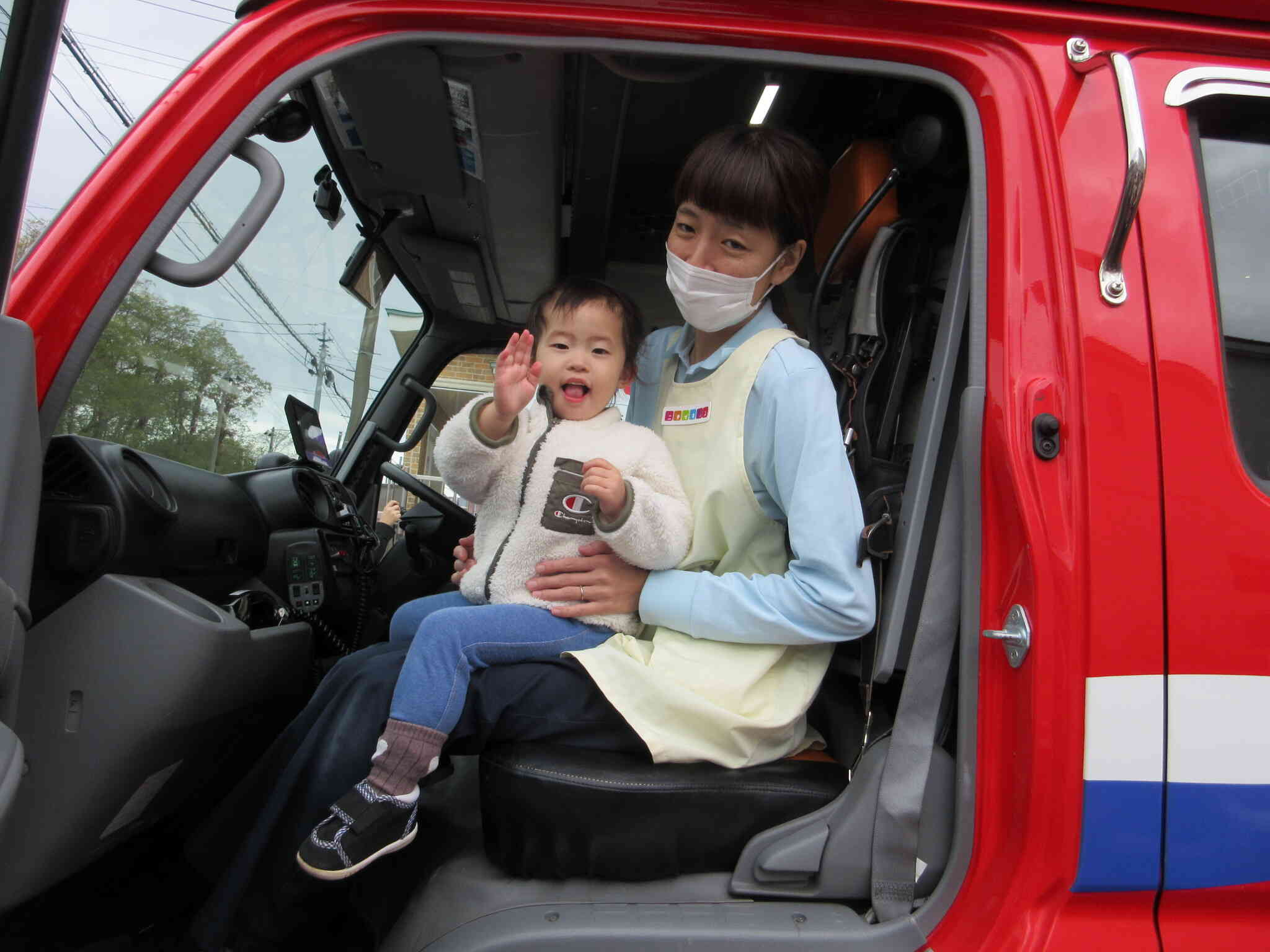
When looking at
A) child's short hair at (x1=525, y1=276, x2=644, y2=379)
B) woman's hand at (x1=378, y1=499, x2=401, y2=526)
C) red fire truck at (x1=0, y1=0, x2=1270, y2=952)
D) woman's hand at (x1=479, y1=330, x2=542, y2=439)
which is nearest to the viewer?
red fire truck at (x1=0, y1=0, x2=1270, y2=952)

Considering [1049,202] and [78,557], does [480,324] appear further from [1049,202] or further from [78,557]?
[1049,202]

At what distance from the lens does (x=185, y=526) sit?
152 cm

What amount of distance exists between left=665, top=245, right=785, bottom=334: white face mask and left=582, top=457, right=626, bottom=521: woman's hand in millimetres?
394

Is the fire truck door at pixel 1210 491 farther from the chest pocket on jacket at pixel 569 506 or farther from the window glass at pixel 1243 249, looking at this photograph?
the chest pocket on jacket at pixel 569 506

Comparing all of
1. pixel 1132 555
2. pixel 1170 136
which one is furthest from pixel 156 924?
pixel 1170 136

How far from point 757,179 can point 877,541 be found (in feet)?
2.31

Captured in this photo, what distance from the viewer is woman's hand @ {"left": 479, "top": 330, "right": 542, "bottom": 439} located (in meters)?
1.38

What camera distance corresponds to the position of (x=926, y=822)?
120 centimetres

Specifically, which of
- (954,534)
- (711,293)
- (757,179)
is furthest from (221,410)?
(954,534)

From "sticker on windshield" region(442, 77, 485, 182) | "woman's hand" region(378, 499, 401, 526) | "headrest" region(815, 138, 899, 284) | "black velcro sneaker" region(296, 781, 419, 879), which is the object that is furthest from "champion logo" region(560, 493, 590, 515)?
"woman's hand" region(378, 499, 401, 526)

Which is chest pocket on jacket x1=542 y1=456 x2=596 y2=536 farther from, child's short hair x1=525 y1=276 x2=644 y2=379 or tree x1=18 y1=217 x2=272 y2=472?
tree x1=18 y1=217 x2=272 y2=472

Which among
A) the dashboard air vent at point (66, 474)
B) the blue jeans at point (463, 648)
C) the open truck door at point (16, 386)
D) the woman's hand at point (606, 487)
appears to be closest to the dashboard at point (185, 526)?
the dashboard air vent at point (66, 474)

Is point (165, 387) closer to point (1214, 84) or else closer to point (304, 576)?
point (304, 576)

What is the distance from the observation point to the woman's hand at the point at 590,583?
1.42 meters
